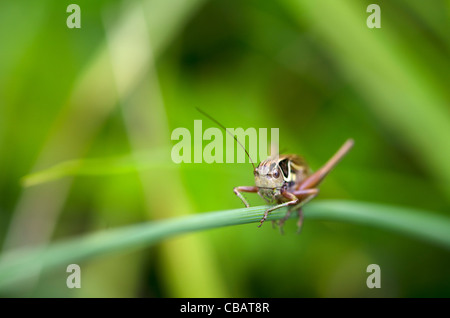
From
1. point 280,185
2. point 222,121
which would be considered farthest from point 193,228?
point 222,121

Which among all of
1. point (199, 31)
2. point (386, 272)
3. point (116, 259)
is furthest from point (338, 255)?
point (199, 31)

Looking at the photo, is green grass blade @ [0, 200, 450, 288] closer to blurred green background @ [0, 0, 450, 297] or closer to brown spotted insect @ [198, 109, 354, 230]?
brown spotted insect @ [198, 109, 354, 230]

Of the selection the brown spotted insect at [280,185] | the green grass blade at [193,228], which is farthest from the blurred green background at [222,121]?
the green grass blade at [193,228]

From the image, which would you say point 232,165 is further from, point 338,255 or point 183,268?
point 338,255

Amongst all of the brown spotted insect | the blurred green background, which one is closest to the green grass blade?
the brown spotted insect

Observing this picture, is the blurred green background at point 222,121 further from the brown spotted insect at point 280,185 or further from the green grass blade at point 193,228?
the green grass blade at point 193,228
